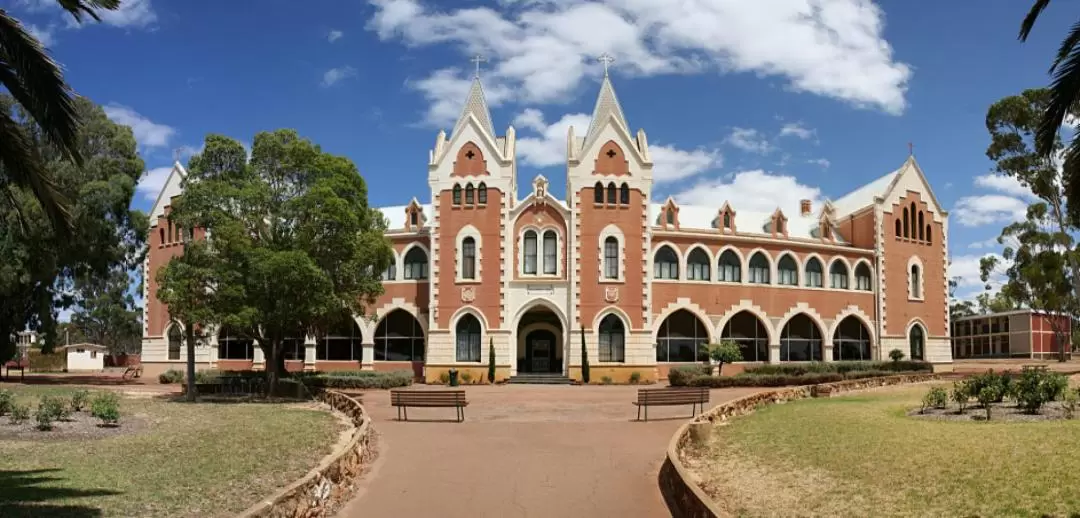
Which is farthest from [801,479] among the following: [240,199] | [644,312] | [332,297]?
[644,312]

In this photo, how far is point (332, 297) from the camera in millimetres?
29359

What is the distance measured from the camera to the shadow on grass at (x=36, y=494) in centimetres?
984

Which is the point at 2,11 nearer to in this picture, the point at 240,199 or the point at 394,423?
the point at 394,423

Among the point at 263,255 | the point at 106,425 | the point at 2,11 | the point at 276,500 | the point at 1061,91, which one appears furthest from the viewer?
the point at 263,255

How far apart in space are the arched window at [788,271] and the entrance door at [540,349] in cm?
1293

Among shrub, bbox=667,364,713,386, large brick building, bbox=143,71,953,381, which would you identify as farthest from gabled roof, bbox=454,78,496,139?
shrub, bbox=667,364,713,386

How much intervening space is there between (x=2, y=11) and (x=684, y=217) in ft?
135

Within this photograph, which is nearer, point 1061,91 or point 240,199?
point 1061,91

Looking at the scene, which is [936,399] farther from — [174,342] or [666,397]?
[174,342]

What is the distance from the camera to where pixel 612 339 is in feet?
138

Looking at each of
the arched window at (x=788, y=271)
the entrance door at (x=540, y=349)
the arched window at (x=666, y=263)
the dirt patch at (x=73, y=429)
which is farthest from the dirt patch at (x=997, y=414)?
the arched window at (x=788, y=271)

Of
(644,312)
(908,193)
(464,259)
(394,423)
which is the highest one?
(908,193)

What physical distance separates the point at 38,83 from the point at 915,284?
4844cm

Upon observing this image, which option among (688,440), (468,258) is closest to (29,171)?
(688,440)
